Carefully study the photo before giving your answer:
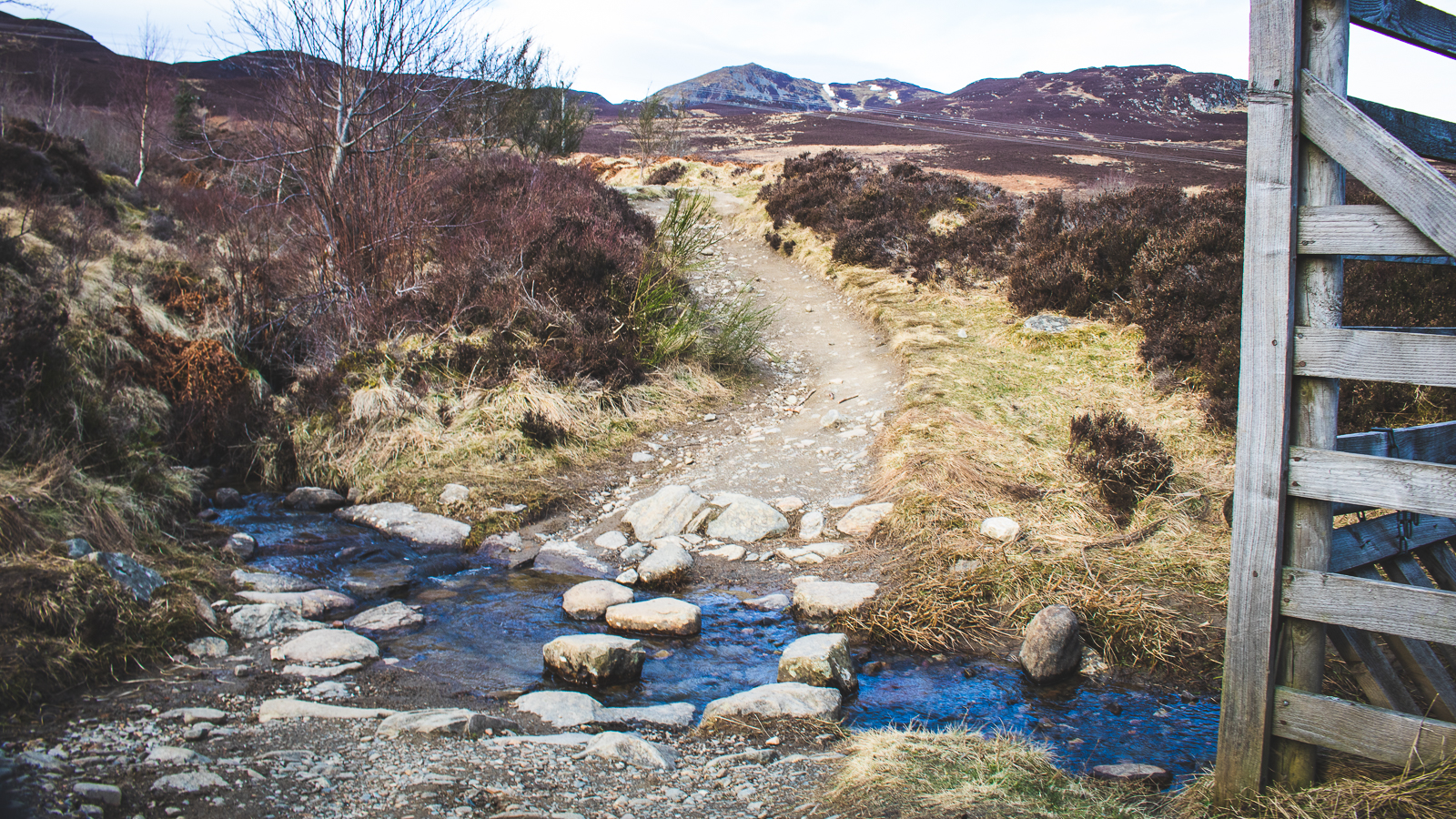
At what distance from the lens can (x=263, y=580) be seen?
4.50m

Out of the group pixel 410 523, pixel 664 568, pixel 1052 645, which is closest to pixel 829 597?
pixel 664 568

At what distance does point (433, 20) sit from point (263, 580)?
700 cm

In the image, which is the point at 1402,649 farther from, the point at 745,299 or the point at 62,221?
the point at 62,221

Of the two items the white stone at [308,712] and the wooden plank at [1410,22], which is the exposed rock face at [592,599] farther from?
the wooden plank at [1410,22]

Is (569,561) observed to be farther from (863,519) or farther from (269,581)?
(863,519)

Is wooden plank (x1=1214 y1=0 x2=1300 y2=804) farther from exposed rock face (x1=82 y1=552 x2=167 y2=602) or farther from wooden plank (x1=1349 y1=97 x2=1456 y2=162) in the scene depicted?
exposed rock face (x1=82 y1=552 x2=167 y2=602)

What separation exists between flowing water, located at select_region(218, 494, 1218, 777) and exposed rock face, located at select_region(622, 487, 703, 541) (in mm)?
868

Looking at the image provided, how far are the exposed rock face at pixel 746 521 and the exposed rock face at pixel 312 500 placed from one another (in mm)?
3165

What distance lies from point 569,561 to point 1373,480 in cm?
460

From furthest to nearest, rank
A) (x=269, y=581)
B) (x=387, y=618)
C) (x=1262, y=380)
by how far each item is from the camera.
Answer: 1. (x=269, y=581)
2. (x=387, y=618)
3. (x=1262, y=380)

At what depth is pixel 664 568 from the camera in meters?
5.07

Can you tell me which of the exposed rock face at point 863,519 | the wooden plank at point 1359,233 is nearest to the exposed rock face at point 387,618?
the exposed rock face at point 863,519

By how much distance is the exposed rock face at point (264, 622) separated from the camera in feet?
12.6

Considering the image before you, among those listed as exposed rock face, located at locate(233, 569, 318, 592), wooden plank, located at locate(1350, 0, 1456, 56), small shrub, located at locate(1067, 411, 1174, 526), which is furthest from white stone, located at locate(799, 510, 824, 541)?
wooden plank, located at locate(1350, 0, 1456, 56)
